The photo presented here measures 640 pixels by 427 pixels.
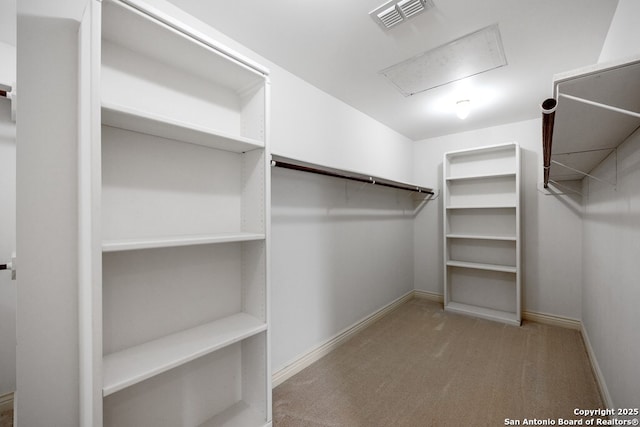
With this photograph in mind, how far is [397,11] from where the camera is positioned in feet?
4.64

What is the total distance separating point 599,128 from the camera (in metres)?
1.15

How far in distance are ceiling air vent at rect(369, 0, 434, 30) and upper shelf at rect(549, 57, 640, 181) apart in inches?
34.4

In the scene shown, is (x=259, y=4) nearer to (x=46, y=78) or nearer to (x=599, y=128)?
(x=46, y=78)

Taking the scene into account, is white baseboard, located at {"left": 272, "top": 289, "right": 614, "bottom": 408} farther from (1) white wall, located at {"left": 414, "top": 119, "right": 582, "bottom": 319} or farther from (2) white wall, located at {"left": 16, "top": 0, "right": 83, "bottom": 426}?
(2) white wall, located at {"left": 16, "top": 0, "right": 83, "bottom": 426}

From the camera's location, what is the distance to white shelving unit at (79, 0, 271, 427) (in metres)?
0.92

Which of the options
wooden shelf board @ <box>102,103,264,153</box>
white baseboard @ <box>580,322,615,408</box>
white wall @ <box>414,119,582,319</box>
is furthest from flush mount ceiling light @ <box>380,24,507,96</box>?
white baseboard @ <box>580,322,615,408</box>

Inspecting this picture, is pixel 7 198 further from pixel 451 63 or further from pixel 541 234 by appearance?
pixel 541 234

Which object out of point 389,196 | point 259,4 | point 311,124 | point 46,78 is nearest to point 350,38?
point 259,4

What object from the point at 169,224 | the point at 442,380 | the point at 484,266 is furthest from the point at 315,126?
the point at 484,266

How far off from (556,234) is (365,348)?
2442 millimetres

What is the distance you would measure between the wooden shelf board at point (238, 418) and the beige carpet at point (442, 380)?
0.17 m

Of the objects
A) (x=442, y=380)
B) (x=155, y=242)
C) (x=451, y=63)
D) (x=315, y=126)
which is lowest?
(x=442, y=380)

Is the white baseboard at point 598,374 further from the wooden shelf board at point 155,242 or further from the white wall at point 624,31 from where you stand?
the wooden shelf board at point 155,242

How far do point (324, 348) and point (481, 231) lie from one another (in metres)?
2.40
